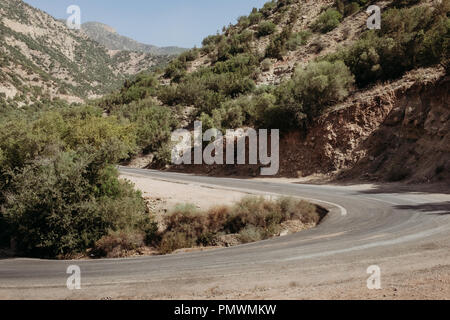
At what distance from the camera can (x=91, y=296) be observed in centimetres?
635

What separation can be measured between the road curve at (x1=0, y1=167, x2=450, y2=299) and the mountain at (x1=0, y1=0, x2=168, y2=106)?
8561 cm

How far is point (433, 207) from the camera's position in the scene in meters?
11.2

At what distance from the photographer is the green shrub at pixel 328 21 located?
46287 mm

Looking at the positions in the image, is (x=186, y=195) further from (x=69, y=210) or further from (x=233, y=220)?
(x=69, y=210)

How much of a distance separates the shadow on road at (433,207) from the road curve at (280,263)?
0.03m

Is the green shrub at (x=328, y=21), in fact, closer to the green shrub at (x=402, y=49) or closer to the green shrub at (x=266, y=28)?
the green shrub at (x=266, y=28)

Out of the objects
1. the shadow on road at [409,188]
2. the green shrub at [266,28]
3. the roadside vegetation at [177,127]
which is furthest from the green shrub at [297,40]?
the shadow on road at [409,188]

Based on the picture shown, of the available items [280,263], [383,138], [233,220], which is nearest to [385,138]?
[383,138]

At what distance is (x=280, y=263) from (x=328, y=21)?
46.5 m

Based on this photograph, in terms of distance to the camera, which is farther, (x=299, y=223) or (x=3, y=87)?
(x=3, y=87)

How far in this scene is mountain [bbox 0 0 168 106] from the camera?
91125 millimetres
